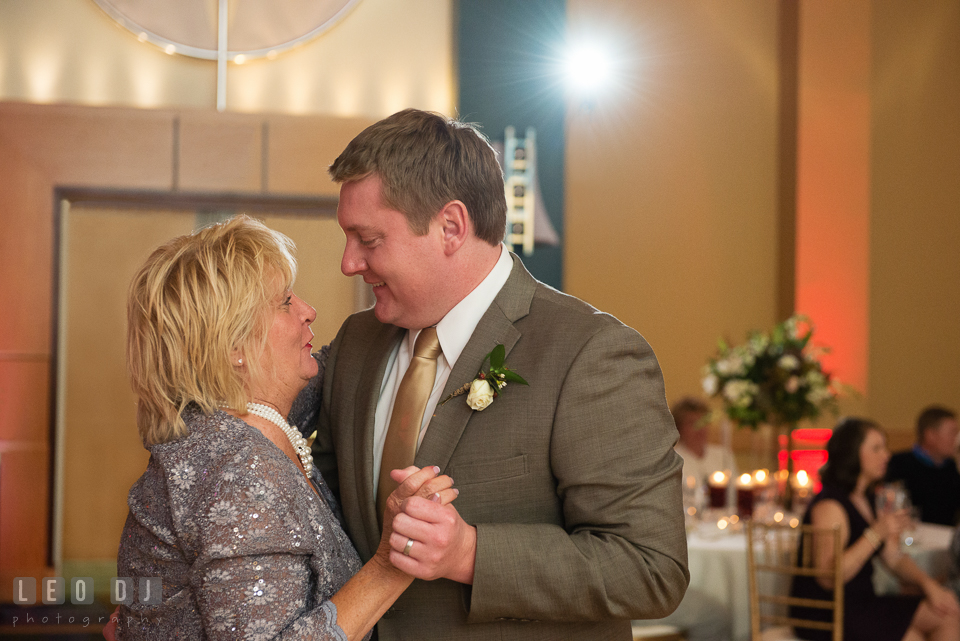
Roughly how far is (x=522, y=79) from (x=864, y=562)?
143 inches

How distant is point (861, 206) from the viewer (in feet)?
21.2

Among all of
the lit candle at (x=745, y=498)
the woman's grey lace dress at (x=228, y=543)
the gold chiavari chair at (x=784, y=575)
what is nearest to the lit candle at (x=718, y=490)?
the lit candle at (x=745, y=498)

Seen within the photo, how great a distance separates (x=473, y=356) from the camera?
162cm

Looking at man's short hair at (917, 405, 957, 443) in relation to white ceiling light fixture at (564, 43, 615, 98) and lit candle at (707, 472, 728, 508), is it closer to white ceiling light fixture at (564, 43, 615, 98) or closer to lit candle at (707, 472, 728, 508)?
lit candle at (707, 472, 728, 508)

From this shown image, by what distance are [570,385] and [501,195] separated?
1.44 feet

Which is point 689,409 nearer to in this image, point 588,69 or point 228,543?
point 588,69

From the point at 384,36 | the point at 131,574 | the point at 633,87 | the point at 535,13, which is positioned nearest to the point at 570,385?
the point at 131,574

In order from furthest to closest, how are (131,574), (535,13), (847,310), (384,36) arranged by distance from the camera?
(847,310), (535,13), (384,36), (131,574)

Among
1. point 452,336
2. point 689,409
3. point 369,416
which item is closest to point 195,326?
point 369,416

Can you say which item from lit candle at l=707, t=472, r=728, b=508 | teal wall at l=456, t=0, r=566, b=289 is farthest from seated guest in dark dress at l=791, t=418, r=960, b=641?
teal wall at l=456, t=0, r=566, b=289

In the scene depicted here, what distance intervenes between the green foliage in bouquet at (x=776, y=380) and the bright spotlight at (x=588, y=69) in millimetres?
2505

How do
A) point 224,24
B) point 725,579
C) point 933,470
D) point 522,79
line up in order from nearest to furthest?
point 725,579 → point 224,24 → point 933,470 → point 522,79

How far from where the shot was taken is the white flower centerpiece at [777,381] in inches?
175

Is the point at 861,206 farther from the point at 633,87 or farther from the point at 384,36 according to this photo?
the point at 384,36
